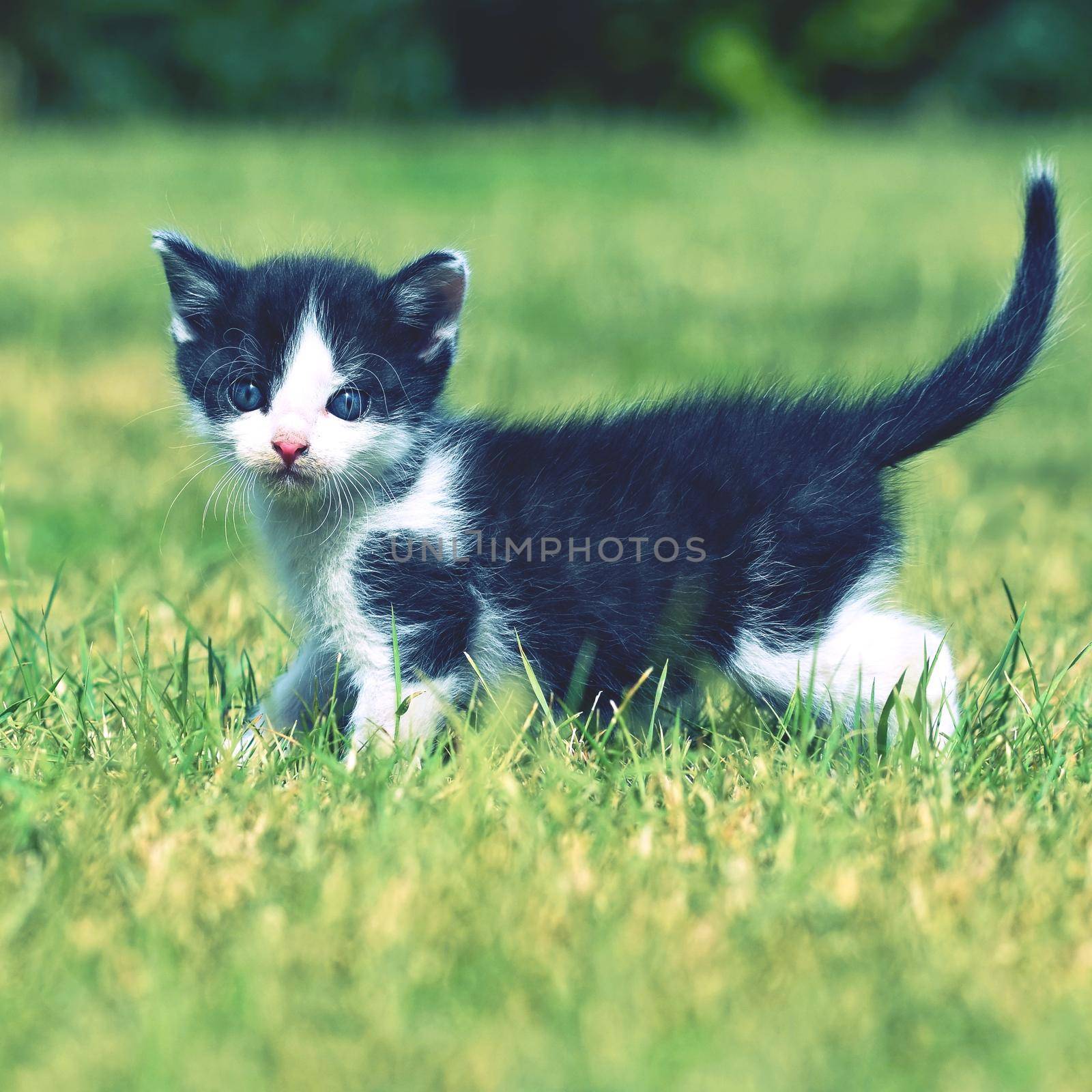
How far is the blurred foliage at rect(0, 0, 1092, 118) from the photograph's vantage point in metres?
18.5

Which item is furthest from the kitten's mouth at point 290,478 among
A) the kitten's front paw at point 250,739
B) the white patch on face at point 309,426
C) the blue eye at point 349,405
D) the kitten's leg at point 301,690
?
the kitten's front paw at point 250,739

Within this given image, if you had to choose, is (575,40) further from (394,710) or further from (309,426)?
(394,710)

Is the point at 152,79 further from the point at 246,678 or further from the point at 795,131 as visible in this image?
the point at 246,678

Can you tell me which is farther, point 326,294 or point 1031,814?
point 326,294

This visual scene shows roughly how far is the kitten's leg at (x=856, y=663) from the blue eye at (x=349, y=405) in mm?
807

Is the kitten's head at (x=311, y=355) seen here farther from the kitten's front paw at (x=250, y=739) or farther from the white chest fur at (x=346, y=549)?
the kitten's front paw at (x=250, y=739)

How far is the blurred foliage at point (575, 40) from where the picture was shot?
18.5 meters

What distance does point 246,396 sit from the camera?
2.41m

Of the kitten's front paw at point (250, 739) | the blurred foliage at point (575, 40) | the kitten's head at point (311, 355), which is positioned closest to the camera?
the kitten's front paw at point (250, 739)

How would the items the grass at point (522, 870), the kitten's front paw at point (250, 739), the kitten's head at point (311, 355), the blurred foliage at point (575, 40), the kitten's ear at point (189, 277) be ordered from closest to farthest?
the grass at point (522, 870) < the kitten's front paw at point (250, 739) < the kitten's head at point (311, 355) < the kitten's ear at point (189, 277) < the blurred foliage at point (575, 40)

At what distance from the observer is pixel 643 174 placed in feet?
34.3

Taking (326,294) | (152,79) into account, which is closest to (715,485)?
(326,294)

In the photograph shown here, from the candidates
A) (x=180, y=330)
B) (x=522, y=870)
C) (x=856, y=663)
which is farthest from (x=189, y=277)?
(x=856, y=663)

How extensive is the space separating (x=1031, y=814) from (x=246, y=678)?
145 centimetres
